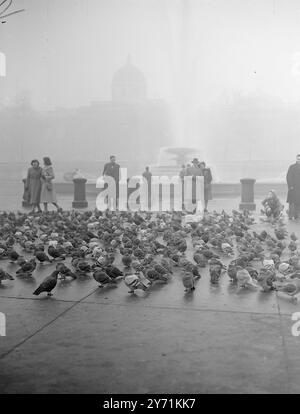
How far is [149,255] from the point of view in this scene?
6777 mm

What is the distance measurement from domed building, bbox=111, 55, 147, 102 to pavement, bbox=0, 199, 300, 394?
70477 mm

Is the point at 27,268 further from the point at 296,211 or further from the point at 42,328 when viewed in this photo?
the point at 296,211

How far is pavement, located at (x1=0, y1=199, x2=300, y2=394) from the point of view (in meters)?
3.11

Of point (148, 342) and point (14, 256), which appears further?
point (14, 256)

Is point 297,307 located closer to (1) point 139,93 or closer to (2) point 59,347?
(2) point 59,347

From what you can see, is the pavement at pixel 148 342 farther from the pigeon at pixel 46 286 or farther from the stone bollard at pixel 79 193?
the stone bollard at pixel 79 193

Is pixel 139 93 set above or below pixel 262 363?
above

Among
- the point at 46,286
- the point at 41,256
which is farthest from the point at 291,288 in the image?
the point at 41,256

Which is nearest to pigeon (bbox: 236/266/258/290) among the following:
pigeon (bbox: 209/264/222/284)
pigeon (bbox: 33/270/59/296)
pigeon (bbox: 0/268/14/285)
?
pigeon (bbox: 209/264/222/284)

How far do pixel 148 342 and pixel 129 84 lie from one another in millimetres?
73385

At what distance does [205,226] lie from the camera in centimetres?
987

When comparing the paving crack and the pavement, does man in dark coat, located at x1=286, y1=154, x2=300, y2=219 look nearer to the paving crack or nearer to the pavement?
the pavement

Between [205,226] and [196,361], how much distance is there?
651cm

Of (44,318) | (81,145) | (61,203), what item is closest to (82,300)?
(44,318)
